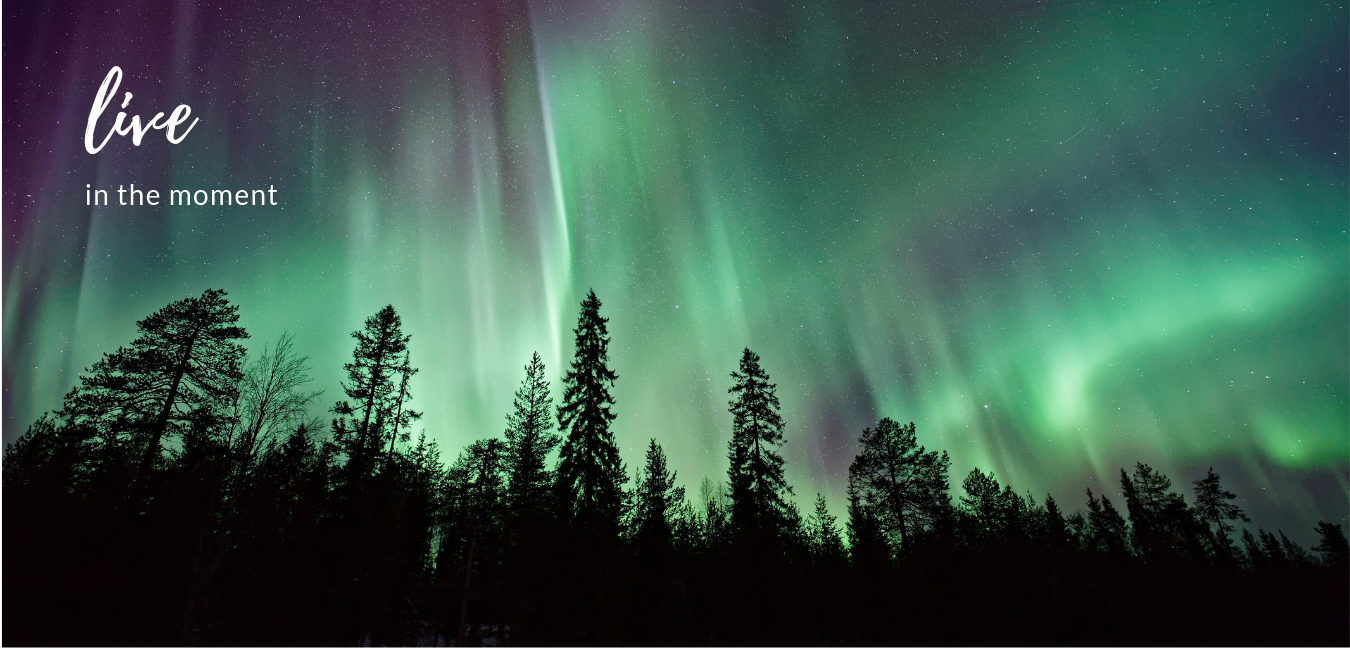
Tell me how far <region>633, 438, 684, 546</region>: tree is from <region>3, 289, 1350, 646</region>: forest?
0.26 m

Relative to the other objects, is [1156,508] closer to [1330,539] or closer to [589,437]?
[1330,539]

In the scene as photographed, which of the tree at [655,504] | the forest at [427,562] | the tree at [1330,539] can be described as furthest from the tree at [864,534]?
the tree at [1330,539]

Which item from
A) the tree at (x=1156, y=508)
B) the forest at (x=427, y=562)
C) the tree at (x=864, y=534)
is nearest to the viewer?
the forest at (x=427, y=562)

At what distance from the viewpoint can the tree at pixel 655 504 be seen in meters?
26.7

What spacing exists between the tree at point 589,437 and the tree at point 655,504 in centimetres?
146

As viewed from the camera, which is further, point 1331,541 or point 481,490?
point 1331,541

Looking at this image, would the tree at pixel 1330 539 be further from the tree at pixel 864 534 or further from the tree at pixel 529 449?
the tree at pixel 529 449

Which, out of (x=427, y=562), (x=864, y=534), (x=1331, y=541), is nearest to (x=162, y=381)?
(x=427, y=562)

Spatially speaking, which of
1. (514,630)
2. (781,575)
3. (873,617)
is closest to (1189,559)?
(873,617)

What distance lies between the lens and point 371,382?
103 feet

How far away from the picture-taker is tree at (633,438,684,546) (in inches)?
1050

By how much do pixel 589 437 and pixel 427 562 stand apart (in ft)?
42.8

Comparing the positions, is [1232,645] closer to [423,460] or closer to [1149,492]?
[423,460]

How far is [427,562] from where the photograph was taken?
32.6 metres
